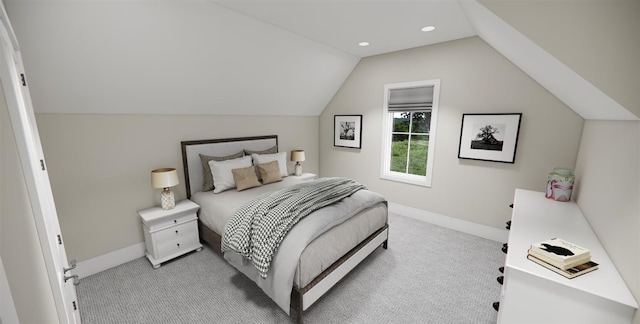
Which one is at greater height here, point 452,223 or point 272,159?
point 272,159

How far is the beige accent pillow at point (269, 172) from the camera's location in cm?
340

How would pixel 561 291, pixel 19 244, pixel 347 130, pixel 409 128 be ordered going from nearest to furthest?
pixel 19 244, pixel 561 291, pixel 409 128, pixel 347 130

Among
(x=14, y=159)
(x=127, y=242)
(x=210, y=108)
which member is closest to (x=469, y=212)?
(x=210, y=108)

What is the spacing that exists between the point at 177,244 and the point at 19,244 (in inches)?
86.5

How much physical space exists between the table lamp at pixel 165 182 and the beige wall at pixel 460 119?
113 inches

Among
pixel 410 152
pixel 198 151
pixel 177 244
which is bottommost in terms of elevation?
pixel 177 244

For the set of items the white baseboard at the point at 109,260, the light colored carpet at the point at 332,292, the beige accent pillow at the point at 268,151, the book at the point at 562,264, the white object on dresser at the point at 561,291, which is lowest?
the light colored carpet at the point at 332,292

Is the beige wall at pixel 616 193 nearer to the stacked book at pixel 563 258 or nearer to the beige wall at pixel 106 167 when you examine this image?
the stacked book at pixel 563 258

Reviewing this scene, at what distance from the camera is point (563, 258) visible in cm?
116

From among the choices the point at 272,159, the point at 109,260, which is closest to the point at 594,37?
the point at 272,159

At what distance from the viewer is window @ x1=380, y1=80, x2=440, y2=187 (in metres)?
3.49

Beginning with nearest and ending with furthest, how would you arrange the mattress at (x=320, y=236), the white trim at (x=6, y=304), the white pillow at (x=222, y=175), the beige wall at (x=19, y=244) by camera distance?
the white trim at (x=6, y=304)
the beige wall at (x=19, y=244)
the mattress at (x=320, y=236)
the white pillow at (x=222, y=175)

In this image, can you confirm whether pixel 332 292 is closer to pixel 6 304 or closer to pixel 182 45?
pixel 6 304

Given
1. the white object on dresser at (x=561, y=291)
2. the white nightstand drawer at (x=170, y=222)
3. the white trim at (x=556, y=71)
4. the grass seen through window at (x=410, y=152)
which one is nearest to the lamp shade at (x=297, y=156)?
the grass seen through window at (x=410, y=152)
